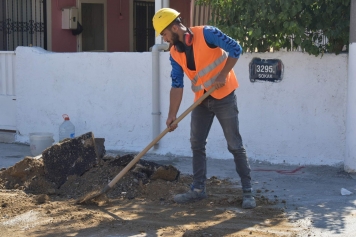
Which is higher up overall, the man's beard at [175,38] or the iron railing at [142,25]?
the iron railing at [142,25]

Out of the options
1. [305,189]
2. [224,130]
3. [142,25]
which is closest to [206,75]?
[224,130]

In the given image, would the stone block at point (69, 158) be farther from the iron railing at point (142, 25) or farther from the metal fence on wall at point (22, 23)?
the iron railing at point (142, 25)

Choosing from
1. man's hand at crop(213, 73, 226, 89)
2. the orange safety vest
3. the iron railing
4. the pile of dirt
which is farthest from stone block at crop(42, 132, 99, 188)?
the iron railing

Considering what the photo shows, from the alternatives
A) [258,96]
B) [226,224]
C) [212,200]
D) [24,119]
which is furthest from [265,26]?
[24,119]

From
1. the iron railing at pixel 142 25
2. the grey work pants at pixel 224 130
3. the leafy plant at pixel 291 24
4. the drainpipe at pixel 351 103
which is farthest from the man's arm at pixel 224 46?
the iron railing at pixel 142 25

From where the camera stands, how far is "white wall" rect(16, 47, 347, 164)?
786 centimetres

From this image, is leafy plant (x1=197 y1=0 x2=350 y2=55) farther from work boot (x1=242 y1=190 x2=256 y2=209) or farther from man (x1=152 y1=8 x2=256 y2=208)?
work boot (x1=242 y1=190 x2=256 y2=209)

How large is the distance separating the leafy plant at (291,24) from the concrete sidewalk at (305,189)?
1.53m

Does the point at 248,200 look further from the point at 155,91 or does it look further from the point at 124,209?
the point at 155,91

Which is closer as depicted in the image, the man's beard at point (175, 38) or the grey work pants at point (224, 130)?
the man's beard at point (175, 38)

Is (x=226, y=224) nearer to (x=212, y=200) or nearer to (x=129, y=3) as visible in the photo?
(x=212, y=200)

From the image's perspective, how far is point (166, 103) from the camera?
8.88m

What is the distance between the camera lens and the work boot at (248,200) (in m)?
5.94

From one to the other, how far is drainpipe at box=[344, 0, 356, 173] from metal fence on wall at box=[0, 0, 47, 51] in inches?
251
